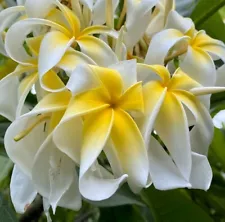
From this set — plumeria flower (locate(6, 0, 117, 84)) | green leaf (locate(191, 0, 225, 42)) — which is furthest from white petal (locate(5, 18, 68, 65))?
green leaf (locate(191, 0, 225, 42))

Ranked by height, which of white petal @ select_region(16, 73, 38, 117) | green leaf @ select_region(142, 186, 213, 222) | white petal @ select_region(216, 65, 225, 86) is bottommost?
green leaf @ select_region(142, 186, 213, 222)

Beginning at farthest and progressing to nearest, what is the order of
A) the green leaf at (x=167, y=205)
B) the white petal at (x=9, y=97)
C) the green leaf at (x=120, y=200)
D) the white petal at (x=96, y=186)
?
the green leaf at (x=167, y=205) → the green leaf at (x=120, y=200) → the white petal at (x=9, y=97) → the white petal at (x=96, y=186)

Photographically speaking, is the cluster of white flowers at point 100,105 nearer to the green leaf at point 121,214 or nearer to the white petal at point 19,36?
the white petal at point 19,36

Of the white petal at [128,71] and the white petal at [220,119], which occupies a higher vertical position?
the white petal at [128,71]

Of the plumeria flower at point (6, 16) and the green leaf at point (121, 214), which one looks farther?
the green leaf at point (121, 214)

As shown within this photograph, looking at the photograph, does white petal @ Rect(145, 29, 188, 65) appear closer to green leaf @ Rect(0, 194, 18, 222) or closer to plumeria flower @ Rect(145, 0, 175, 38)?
plumeria flower @ Rect(145, 0, 175, 38)

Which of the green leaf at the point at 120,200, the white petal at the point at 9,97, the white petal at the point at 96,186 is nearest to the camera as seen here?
the white petal at the point at 96,186

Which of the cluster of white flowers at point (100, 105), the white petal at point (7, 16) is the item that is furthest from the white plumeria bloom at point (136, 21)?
the white petal at point (7, 16)

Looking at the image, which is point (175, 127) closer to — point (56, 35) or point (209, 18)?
point (56, 35)
